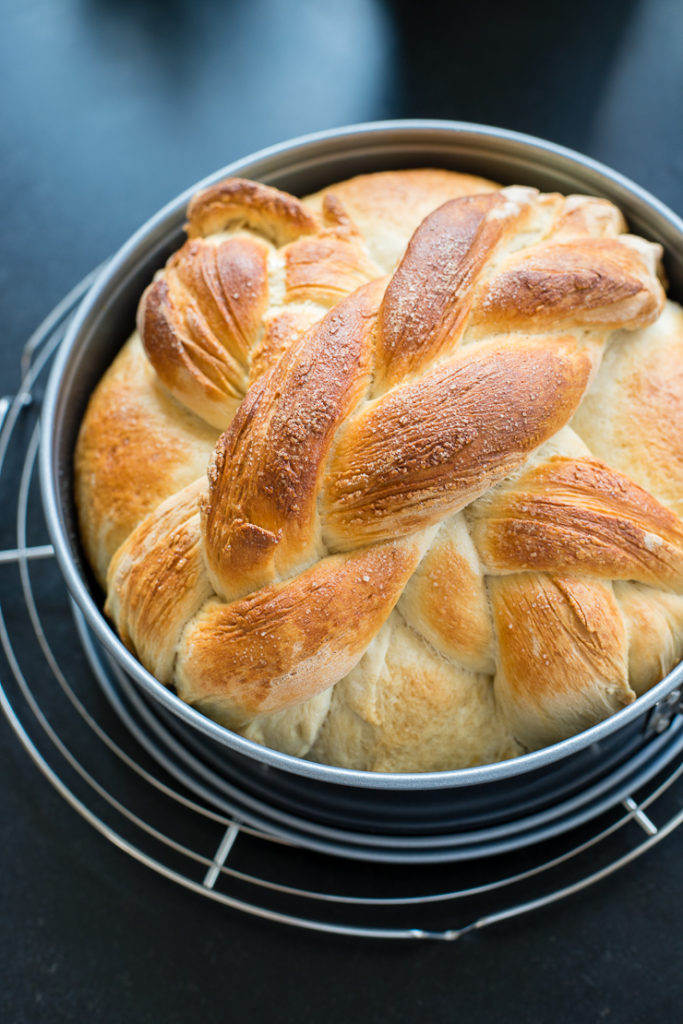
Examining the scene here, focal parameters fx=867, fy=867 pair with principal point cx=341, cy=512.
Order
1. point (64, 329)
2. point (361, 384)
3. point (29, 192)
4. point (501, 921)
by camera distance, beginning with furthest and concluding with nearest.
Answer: point (29, 192) < point (64, 329) < point (501, 921) < point (361, 384)

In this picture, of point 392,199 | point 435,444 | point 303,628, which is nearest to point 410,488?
point 435,444

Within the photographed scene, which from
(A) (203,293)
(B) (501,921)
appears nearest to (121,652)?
(A) (203,293)

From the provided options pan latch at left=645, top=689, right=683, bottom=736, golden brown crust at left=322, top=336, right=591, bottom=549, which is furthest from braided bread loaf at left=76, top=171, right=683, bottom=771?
pan latch at left=645, top=689, right=683, bottom=736

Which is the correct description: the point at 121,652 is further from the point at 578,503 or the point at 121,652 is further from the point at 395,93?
the point at 395,93

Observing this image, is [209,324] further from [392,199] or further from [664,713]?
[664,713]

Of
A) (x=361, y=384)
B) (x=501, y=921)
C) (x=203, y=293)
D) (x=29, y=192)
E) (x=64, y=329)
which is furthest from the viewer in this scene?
(x=29, y=192)

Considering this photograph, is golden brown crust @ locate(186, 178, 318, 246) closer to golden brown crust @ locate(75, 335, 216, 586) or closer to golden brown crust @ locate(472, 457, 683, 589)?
golden brown crust @ locate(75, 335, 216, 586)
